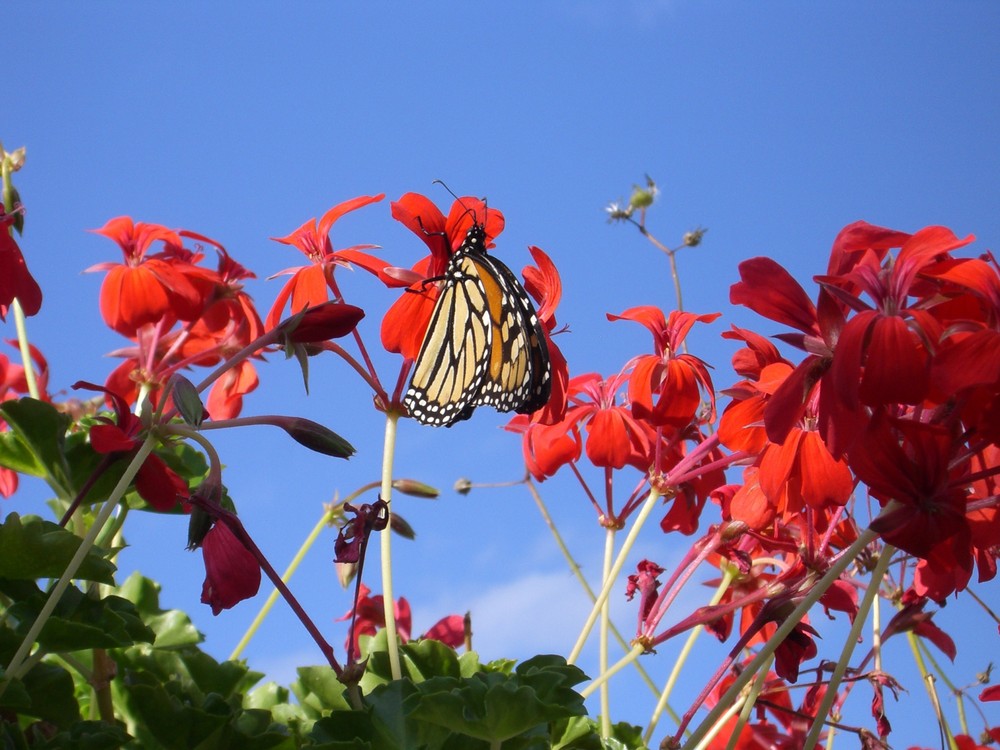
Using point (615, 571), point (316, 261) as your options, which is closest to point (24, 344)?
point (316, 261)

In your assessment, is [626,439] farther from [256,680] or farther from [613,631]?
[256,680]

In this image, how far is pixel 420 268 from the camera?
1.91 m

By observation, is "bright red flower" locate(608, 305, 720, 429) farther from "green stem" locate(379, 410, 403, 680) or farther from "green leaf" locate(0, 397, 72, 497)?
"green leaf" locate(0, 397, 72, 497)

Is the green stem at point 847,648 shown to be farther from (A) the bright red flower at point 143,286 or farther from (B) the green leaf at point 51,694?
(A) the bright red flower at point 143,286

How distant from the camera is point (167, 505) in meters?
1.69

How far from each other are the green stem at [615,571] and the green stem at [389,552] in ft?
1.17

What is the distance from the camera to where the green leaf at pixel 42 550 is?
5.17 feet

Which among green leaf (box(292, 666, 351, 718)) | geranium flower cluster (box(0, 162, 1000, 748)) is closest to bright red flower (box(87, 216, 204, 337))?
geranium flower cluster (box(0, 162, 1000, 748))

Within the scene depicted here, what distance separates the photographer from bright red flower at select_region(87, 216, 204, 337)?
228 centimetres

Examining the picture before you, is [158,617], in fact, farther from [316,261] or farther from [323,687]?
[316,261]

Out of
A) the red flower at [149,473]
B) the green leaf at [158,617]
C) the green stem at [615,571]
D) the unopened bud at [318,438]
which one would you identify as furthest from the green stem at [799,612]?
the green leaf at [158,617]

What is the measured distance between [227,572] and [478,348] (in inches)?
42.3

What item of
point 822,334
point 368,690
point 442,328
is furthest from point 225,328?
point 822,334

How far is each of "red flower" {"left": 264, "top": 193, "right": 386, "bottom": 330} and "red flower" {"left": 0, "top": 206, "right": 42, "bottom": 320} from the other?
1.33ft
